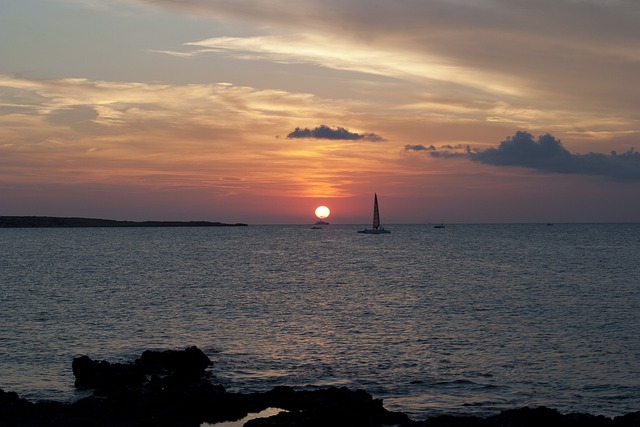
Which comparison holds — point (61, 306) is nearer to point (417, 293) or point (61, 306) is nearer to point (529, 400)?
point (417, 293)

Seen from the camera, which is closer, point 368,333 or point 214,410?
point 214,410

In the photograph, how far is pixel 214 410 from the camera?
30.9 meters

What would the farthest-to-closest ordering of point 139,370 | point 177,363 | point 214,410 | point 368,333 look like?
point 368,333
point 177,363
point 139,370
point 214,410

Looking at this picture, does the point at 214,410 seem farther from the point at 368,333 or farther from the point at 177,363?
the point at 368,333

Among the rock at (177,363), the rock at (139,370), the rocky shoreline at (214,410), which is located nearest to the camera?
the rocky shoreline at (214,410)

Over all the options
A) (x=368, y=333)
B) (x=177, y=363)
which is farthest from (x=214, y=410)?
(x=368, y=333)

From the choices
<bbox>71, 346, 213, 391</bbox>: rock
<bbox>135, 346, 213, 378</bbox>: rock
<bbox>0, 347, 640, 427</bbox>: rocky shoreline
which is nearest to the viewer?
<bbox>0, 347, 640, 427</bbox>: rocky shoreline

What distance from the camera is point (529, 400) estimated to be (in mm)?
34594

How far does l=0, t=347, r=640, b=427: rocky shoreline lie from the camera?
93.0 feet

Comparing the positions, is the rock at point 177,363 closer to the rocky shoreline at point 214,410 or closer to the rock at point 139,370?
the rock at point 139,370

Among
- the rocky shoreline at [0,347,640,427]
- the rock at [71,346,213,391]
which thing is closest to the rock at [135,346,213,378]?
the rock at [71,346,213,391]

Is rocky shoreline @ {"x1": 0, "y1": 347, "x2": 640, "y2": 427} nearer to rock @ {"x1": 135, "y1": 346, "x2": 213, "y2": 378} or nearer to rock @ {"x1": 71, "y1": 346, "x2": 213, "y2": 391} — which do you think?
rock @ {"x1": 71, "y1": 346, "x2": 213, "y2": 391}

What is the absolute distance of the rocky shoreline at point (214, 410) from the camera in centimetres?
2834

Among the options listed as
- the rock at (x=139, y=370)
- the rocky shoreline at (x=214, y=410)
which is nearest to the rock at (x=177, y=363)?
the rock at (x=139, y=370)
